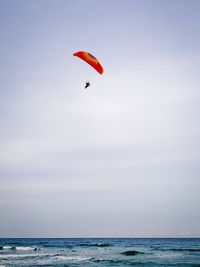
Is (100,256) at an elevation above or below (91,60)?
below

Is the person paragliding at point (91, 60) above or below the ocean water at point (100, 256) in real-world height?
above

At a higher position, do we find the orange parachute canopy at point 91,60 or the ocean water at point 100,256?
the orange parachute canopy at point 91,60

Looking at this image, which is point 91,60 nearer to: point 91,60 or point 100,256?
point 91,60

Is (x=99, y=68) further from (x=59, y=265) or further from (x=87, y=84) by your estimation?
(x=59, y=265)

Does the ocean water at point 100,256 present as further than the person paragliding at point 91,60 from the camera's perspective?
Yes

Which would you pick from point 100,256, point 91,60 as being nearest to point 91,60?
point 91,60

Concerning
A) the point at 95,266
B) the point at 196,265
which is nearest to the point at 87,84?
the point at 95,266

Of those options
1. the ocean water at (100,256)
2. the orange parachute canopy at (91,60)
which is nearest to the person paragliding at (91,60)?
the orange parachute canopy at (91,60)

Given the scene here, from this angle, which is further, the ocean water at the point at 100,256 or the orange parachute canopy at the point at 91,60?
the ocean water at the point at 100,256

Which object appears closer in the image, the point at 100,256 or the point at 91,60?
the point at 91,60

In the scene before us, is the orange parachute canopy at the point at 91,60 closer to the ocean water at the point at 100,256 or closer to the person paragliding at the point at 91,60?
the person paragliding at the point at 91,60

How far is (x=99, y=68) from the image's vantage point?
15500 millimetres

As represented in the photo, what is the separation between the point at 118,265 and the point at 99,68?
1475 centimetres

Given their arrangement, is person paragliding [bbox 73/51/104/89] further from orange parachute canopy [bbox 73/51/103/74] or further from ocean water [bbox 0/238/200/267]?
ocean water [bbox 0/238/200/267]
